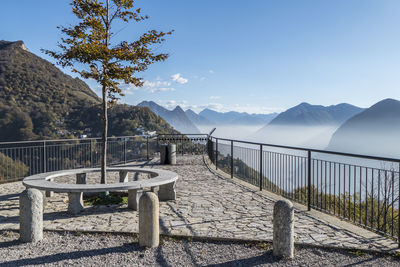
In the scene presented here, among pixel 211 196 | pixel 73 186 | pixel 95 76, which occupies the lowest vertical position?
pixel 211 196

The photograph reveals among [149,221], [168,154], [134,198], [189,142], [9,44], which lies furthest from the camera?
[9,44]

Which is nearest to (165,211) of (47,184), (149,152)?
(47,184)

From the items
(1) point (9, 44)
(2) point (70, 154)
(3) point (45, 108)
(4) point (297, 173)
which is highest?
(1) point (9, 44)

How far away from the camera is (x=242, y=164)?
31.1 feet

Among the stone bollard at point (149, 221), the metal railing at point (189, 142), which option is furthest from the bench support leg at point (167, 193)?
the metal railing at point (189, 142)

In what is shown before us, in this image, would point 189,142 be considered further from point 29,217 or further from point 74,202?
point 29,217

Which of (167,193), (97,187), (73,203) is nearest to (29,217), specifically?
(97,187)

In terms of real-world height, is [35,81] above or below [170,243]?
above

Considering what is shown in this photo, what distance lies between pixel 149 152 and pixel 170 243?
42.9ft

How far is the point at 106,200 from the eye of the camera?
262 inches

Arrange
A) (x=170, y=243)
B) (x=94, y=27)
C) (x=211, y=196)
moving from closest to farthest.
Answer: (x=170, y=243) → (x=94, y=27) → (x=211, y=196)

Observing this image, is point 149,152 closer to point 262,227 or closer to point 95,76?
point 95,76

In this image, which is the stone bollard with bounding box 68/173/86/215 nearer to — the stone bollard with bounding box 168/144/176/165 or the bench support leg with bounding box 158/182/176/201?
the bench support leg with bounding box 158/182/176/201

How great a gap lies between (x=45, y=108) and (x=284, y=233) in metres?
41.8
